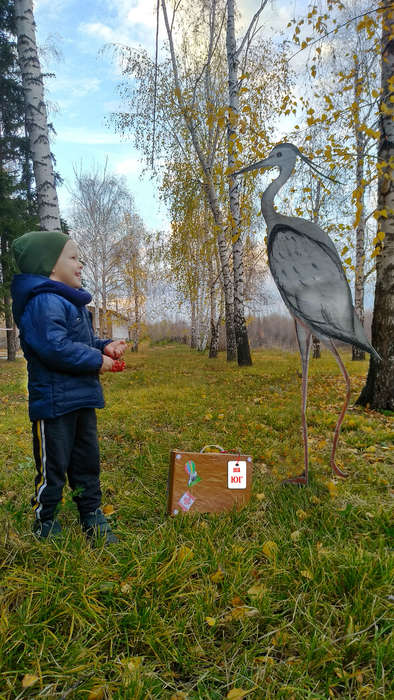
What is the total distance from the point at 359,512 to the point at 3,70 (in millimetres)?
16562

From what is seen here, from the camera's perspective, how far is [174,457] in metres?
2.22

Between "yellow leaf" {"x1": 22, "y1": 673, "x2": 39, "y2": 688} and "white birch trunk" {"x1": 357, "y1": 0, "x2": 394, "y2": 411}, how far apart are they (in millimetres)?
4577

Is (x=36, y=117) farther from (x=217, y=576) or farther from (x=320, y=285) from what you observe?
(x=217, y=576)

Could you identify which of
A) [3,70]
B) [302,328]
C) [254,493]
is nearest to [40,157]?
[302,328]

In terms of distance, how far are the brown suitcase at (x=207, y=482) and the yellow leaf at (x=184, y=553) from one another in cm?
42

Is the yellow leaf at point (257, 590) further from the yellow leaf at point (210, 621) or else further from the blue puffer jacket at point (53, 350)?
the blue puffer jacket at point (53, 350)

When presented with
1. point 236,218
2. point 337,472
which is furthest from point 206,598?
point 236,218

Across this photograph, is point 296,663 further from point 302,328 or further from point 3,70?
point 3,70

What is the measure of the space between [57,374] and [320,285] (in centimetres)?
179

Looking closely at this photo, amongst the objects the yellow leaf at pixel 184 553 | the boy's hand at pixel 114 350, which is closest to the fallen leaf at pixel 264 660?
the yellow leaf at pixel 184 553

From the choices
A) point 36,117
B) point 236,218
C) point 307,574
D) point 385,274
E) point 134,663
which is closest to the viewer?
point 134,663

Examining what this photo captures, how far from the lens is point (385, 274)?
14.7 ft

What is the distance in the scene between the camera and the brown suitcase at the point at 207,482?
7.38 ft

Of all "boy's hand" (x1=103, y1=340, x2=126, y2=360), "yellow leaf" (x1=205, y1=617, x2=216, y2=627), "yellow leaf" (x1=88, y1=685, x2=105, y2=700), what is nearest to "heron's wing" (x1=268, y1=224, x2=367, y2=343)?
"boy's hand" (x1=103, y1=340, x2=126, y2=360)
